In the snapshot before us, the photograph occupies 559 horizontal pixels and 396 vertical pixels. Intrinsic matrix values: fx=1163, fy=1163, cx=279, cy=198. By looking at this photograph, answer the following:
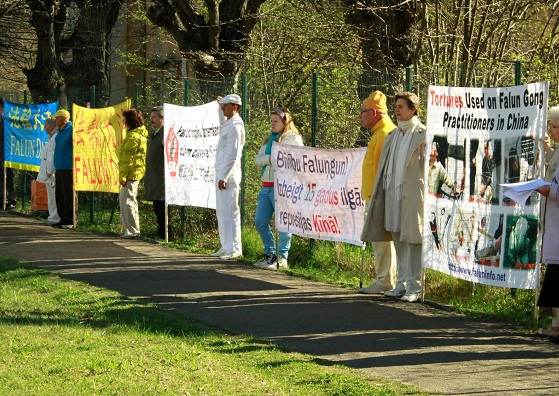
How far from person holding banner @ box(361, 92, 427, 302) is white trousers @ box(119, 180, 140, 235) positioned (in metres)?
6.49

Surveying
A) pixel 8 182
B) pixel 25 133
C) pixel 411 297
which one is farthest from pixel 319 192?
pixel 8 182

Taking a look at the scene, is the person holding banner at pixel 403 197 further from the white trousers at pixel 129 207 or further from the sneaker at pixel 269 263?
the white trousers at pixel 129 207

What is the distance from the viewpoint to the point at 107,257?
14.9 metres

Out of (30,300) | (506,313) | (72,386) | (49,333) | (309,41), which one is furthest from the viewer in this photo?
(309,41)

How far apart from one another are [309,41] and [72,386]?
1119cm

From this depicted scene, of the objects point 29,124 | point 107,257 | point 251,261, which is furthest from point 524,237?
point 29,124

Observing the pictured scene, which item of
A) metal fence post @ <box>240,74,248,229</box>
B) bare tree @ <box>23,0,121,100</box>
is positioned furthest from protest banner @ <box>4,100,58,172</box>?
metal fence post @ <box>240,74,248,229</box>

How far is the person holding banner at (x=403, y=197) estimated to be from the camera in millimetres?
10977

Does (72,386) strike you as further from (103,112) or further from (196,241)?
(103,112)

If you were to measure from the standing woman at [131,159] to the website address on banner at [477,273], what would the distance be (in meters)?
7.48

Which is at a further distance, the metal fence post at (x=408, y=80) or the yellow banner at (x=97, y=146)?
the yellow banner at (x=97, y=146)

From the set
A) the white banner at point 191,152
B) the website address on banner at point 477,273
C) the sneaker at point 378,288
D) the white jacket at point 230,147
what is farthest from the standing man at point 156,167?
the website address on banner at point 477,273

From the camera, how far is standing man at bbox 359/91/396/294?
38.0 ft

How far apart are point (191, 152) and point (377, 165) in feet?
16.0
